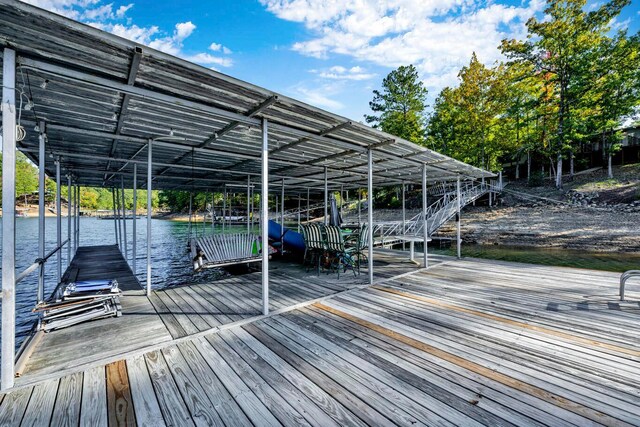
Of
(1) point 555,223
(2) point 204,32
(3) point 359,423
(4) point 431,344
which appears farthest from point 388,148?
(1) point 555,223

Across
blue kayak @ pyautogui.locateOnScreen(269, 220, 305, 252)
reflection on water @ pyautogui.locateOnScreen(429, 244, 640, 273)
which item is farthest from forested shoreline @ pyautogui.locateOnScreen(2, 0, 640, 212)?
reflection on water @ pyautogui.locateOnScreen(429, 244, 640, 273)

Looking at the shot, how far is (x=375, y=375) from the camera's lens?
6.86 ft

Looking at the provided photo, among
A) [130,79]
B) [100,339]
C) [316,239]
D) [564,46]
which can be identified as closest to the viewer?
[130,79]

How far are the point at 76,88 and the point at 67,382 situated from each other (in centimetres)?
262

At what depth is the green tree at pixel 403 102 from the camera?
21.9 meters

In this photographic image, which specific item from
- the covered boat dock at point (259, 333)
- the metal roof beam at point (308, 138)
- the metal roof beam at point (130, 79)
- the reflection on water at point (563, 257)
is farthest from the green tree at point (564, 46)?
the metal roof beam at point (130, 79)

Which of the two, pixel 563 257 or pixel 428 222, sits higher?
pixel 428 222

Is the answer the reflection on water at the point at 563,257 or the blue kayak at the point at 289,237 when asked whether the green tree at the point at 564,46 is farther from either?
the blue kayak at the point at 289,237

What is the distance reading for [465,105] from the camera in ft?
64.2

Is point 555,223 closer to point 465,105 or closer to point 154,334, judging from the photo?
point 465,105

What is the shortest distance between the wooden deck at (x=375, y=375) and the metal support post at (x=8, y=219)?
269 millimetres

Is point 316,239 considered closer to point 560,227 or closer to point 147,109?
point 147,109

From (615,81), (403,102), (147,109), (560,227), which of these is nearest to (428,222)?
(560,227)

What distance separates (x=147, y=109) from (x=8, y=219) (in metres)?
1.74
